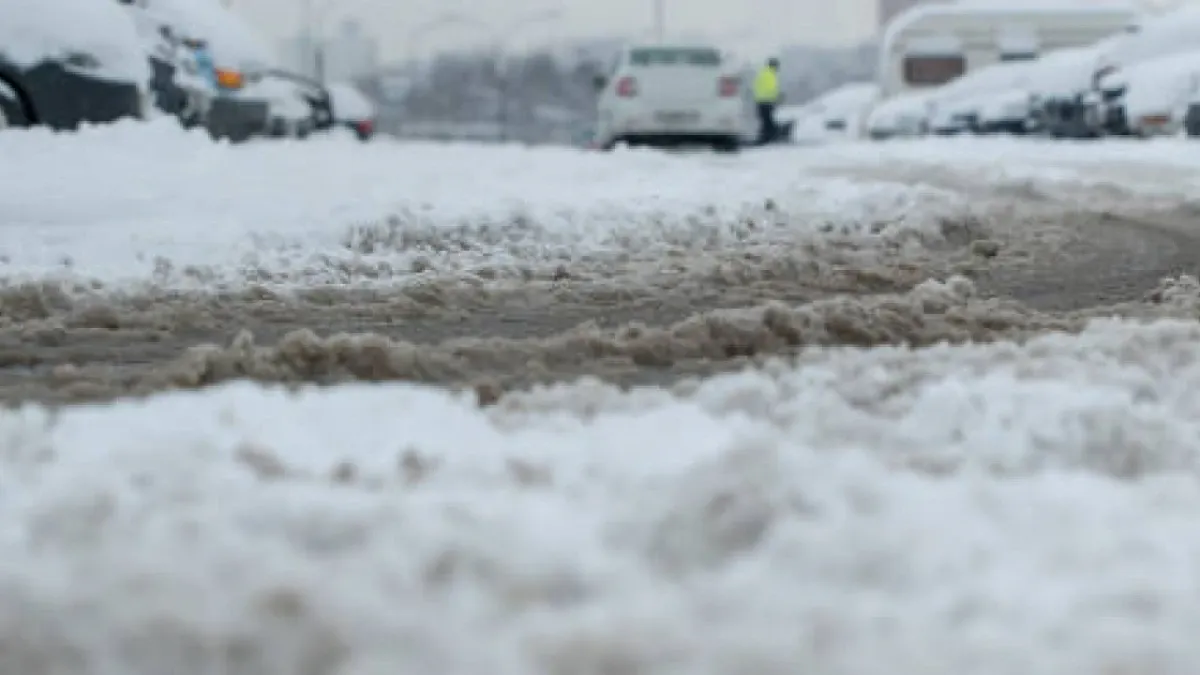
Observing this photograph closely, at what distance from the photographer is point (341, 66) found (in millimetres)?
67312

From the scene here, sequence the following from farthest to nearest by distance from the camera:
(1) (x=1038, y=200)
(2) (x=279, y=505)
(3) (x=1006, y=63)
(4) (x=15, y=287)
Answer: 1. (3) (x=1006, y=63)
2. (1) (x=1038, y=200)
3. (4) (x=15, y=287)
4. (2) (x=279, y=505)

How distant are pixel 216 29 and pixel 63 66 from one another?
6.49 meters

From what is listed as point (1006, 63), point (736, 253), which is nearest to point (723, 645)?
point (736, 253)

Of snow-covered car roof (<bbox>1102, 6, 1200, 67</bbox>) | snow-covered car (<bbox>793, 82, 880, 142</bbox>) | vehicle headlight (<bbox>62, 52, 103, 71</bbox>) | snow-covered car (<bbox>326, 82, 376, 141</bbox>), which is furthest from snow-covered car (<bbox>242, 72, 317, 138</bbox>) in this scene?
snow-covered car (<bbox>793, 82, 880, 142</bbox>)

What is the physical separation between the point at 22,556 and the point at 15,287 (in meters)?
3.62

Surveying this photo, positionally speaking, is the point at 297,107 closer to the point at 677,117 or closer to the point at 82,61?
the point at 677,117

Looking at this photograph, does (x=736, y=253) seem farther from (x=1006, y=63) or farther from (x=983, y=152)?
(x=1006, y=63)

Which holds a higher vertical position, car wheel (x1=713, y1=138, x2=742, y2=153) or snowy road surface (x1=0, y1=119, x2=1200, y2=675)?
snowy road surface (x1=0, y1=119, x2=1200, y2=675)

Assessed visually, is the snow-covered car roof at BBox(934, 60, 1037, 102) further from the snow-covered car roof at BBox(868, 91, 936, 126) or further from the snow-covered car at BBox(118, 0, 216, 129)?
the snow-covered car at BBox(118, 0, 216, 129)

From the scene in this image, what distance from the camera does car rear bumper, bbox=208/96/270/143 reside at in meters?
14.1

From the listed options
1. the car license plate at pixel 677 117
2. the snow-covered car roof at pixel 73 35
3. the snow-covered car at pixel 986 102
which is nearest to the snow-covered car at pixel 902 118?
the snow-covered car at pixel 986 102

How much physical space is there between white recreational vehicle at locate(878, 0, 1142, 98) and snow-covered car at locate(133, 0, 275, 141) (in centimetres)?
1983

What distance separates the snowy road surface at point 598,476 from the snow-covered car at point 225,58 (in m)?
8.39

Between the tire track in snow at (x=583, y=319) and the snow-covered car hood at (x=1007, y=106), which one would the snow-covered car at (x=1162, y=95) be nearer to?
the snow-covered car hood at (x=1007, y=106)
